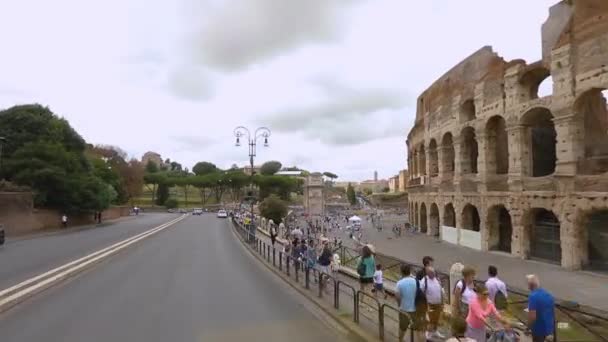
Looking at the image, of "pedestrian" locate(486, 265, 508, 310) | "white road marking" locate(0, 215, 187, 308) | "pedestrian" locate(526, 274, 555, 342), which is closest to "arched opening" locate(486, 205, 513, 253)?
"white road marking" locate(0, 215, 187, 308)

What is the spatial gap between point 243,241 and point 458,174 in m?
15.5

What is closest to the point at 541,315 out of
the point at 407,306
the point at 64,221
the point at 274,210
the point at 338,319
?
the point at 407,306

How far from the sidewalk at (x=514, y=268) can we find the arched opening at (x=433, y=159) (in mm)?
6876

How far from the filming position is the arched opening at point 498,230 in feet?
99.8

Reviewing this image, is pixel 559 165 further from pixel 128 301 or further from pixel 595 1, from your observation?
pixel 128 301

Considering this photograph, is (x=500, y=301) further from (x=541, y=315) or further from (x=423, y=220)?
(x=423, y=220)

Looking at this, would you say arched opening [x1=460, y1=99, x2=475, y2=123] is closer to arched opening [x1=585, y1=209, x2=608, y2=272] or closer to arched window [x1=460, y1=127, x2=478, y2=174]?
arched window [x1=460, y1=127, x2=478, y2=174]

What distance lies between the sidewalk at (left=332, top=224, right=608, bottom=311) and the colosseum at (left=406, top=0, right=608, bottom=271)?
105 centimetres

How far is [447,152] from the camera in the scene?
37906mm

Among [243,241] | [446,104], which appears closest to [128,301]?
[243,241]

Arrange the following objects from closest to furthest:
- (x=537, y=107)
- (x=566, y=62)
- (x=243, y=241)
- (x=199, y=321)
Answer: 1. (x=199, y=321)
2. (x=566, y=62)
3. (x=537, y=107)
4. (x=243, y=241)

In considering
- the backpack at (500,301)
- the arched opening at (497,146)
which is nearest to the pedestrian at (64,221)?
the arched opening at (497,146)

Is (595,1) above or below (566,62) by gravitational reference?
above

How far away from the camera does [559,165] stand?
24109mm
